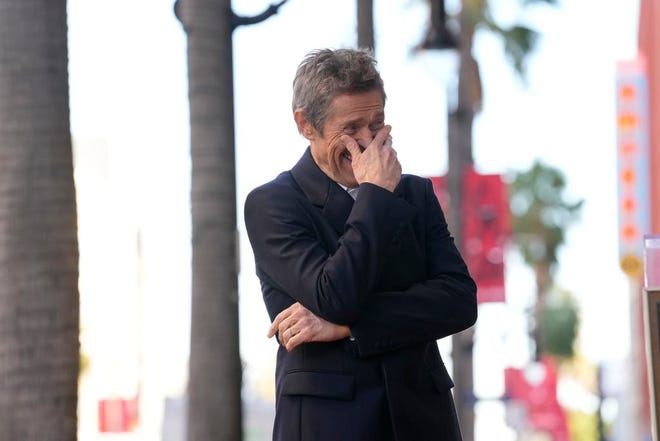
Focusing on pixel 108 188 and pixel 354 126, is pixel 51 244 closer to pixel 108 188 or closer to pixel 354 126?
pixel 354 126

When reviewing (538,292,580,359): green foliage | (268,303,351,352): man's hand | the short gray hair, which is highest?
the short gray hair

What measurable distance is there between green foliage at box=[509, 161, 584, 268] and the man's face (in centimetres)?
5672

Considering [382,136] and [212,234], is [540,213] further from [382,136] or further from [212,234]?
[382,136]

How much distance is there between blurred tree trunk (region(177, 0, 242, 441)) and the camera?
9500mm

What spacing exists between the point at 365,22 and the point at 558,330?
74326 millimetres

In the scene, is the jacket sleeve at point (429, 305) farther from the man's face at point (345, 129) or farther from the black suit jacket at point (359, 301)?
the man's face at point (345, 129)

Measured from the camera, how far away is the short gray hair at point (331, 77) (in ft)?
12.9

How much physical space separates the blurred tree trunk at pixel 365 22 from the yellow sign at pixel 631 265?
6559 mm

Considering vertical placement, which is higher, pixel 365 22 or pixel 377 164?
pixel 365 22

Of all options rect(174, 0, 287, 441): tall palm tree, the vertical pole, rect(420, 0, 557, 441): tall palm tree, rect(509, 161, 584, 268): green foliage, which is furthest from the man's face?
rect(509, 161, 584, 268): green foliage

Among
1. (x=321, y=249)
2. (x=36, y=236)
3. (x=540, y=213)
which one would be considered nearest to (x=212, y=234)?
(x=36, y=236)

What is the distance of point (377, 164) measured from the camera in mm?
3908

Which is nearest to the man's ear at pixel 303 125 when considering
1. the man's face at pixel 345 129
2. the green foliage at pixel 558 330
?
the man's face at pixel 345 129

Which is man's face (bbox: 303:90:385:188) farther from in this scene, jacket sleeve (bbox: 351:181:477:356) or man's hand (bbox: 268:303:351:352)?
man's hand (bbox: 268:303:351:352)
